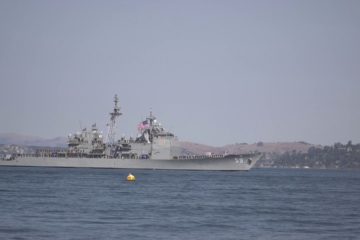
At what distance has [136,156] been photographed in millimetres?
116625

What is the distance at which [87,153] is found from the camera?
120 m

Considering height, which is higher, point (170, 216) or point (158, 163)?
point (158, 163)

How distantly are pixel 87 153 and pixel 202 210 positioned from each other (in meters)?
80.8

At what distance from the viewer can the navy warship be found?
376ft

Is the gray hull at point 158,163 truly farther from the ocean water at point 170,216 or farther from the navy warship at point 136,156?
the ocean water at point 170,216

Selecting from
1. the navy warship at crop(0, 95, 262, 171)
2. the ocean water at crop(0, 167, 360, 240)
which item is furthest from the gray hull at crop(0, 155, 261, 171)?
the ocean water at crop(0, 167, 360, 240)

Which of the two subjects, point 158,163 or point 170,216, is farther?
point 158,163

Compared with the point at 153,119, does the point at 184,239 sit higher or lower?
lower

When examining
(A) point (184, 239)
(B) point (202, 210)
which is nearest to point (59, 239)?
(A) point (184, 239)

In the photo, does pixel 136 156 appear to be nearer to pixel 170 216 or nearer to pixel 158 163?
pixel 158 163

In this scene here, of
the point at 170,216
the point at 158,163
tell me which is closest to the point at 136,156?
the point at 158,163

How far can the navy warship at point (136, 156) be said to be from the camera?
376ft

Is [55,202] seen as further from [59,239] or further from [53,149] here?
[53,149]

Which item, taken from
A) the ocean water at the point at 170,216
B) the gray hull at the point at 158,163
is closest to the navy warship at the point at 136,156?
the gray hull at the point at 158,163
